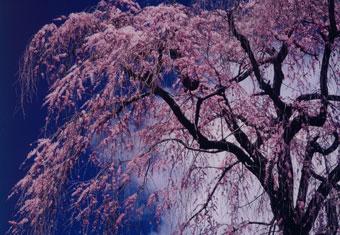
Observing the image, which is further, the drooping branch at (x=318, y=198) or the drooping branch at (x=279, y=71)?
the drooping branch at (x=279, y=71)

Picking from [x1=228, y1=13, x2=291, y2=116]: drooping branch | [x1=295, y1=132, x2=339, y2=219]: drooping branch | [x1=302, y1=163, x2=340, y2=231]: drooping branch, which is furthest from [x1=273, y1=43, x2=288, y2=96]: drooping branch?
[x1=302, y1=163, x2=340, y2=231]: drooping branch

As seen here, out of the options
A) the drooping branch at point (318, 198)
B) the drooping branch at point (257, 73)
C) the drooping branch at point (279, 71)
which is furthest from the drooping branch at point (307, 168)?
the drooping branch at point (279, 71)

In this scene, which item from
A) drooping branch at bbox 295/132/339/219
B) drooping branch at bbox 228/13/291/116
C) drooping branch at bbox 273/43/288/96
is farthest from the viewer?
drooping branch at bbox 273/43/288/96

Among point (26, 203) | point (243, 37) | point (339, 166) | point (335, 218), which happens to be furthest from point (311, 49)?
point (26, 203)

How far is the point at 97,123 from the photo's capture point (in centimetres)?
433

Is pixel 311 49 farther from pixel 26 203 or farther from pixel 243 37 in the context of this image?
pixel 26 203

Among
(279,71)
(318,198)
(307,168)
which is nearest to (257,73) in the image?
(279,71)

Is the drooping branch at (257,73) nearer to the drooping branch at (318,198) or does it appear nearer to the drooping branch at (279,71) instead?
the drooping branch at (279,71)

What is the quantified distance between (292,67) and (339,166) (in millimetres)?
1124

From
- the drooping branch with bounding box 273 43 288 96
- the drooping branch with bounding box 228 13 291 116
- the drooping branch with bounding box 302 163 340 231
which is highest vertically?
the drooping branch with bounding box 273 43 288 96

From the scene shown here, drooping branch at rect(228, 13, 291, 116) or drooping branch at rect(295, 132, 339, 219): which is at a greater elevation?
drooping branch at rect(228, 13, 291, 116)

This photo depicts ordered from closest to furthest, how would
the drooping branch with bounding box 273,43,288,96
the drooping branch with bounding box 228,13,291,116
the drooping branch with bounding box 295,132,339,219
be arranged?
1. the drooping branch with bounding box 228,13,291,116
2. the drooping branch with bounding box 295,132,339,219
3. the drooping branch with bounding box 273,43,288,96

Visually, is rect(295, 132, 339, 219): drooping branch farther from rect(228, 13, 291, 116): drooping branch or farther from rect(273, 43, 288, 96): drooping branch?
rect(273, 43, 288, 96): drooping branch

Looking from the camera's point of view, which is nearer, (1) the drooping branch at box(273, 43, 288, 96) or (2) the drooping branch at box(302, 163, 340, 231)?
(2) the drooping branch at box(302, 163, 340, 231)
